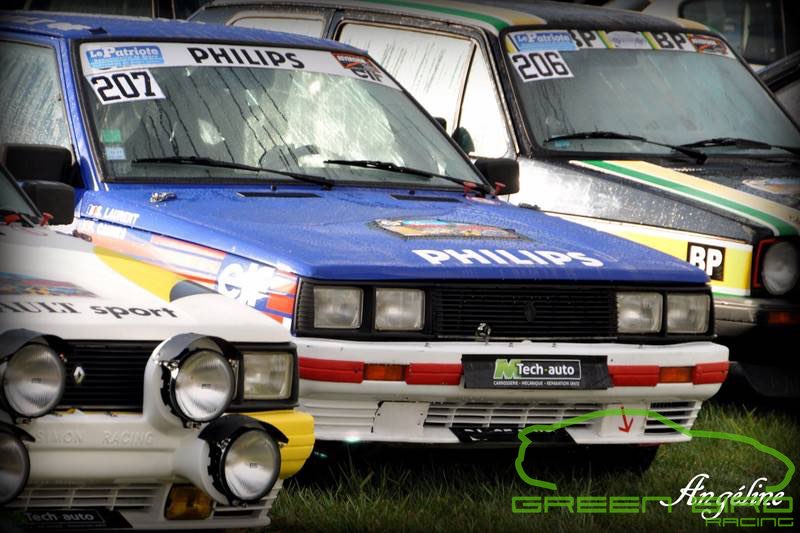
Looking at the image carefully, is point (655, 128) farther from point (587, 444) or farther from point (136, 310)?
point (136, 310)

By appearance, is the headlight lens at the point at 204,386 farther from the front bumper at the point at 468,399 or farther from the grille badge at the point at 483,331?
the grille badge at the point at 483,331

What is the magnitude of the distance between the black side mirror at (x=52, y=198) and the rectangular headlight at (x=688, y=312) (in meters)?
2.14

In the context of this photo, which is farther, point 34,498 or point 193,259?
point 193,259

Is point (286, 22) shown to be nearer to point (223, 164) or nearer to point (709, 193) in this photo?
point (709, 193)

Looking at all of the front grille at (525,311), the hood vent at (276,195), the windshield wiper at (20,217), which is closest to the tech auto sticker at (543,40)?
the hood vent at (276,195)

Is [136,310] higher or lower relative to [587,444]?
higher

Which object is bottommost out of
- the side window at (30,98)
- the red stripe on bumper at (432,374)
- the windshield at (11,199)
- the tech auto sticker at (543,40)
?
the red stripe on bumper at (432,374)

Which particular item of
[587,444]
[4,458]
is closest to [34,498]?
[4,458]

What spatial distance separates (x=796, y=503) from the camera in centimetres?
629

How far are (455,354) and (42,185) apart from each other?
4.61ft

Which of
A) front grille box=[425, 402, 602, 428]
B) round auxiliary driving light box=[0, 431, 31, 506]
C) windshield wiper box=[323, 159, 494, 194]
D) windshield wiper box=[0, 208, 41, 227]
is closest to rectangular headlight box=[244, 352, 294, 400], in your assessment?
round auxiliary driving light box=[0, 431, 31, 506]

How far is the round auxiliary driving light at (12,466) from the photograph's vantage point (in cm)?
380

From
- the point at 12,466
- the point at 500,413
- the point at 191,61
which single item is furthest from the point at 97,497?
the point at 191,61

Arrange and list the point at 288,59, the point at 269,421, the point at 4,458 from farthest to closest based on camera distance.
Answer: the point at 288,59 → the point at 269,421 → the point at 4,458
